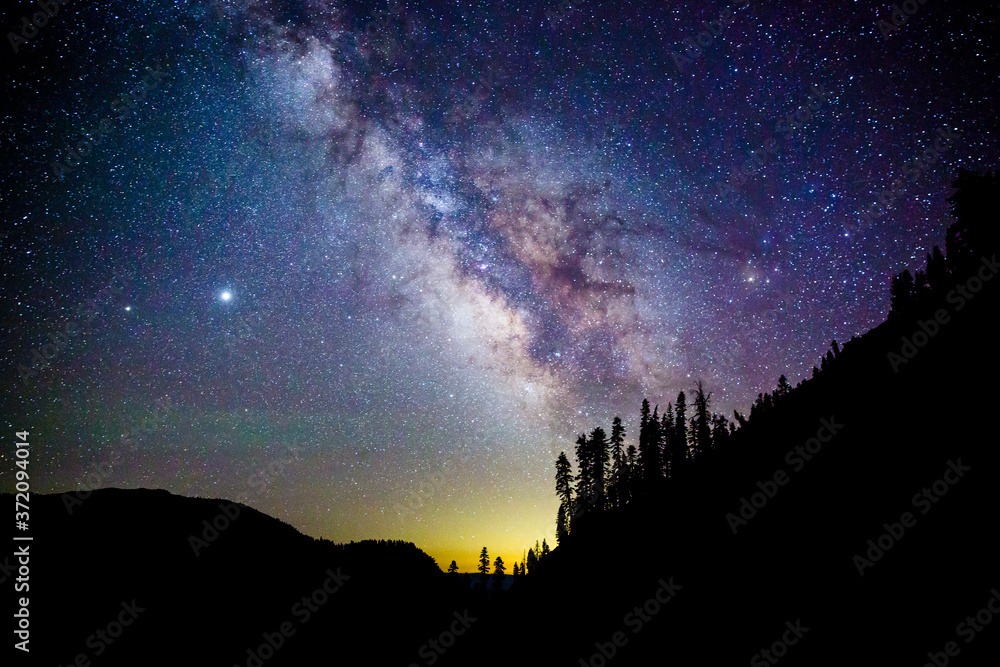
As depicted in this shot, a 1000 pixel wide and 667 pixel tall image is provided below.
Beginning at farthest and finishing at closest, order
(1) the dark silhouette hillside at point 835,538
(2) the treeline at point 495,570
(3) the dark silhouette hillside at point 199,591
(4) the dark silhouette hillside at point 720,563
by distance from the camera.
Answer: (2) the treeline at point 495,570, (3) the dark silhouette hillside at point 199,591, (4) the dark silhouette hillside at point 720,563, (1) the dark silhouette hillside at point 835,538

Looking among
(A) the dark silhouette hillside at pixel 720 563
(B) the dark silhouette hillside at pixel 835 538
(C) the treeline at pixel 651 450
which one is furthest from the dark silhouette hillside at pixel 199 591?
(C) the treeline at pixel 651 450

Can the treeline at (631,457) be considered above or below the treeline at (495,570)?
above

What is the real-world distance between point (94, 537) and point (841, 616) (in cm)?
4329

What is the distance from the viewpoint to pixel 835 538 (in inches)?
→ 623

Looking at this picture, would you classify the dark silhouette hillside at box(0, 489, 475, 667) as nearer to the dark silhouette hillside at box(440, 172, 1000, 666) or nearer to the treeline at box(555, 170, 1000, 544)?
the dark silhouette hillside at box(440, 172, 1000, 666)

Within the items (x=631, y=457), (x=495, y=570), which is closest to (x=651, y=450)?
(x=631, y=457)

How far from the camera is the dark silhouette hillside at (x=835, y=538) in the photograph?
493 inches

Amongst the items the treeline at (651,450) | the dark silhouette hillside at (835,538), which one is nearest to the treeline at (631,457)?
the treeline at (651,450)

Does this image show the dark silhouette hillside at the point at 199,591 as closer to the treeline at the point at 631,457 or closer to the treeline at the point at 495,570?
the treeline at the point at 495,570

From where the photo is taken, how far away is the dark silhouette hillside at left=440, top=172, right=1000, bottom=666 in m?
12.5

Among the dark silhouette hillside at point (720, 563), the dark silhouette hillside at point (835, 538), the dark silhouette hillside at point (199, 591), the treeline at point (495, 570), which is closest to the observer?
the dark silhouette hillside at point (835, 538)

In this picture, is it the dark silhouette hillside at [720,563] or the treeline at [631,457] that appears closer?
the dark silhouette hillside at [720,563]

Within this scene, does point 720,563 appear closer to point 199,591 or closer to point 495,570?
point 199,591

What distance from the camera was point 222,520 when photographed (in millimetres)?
34094
